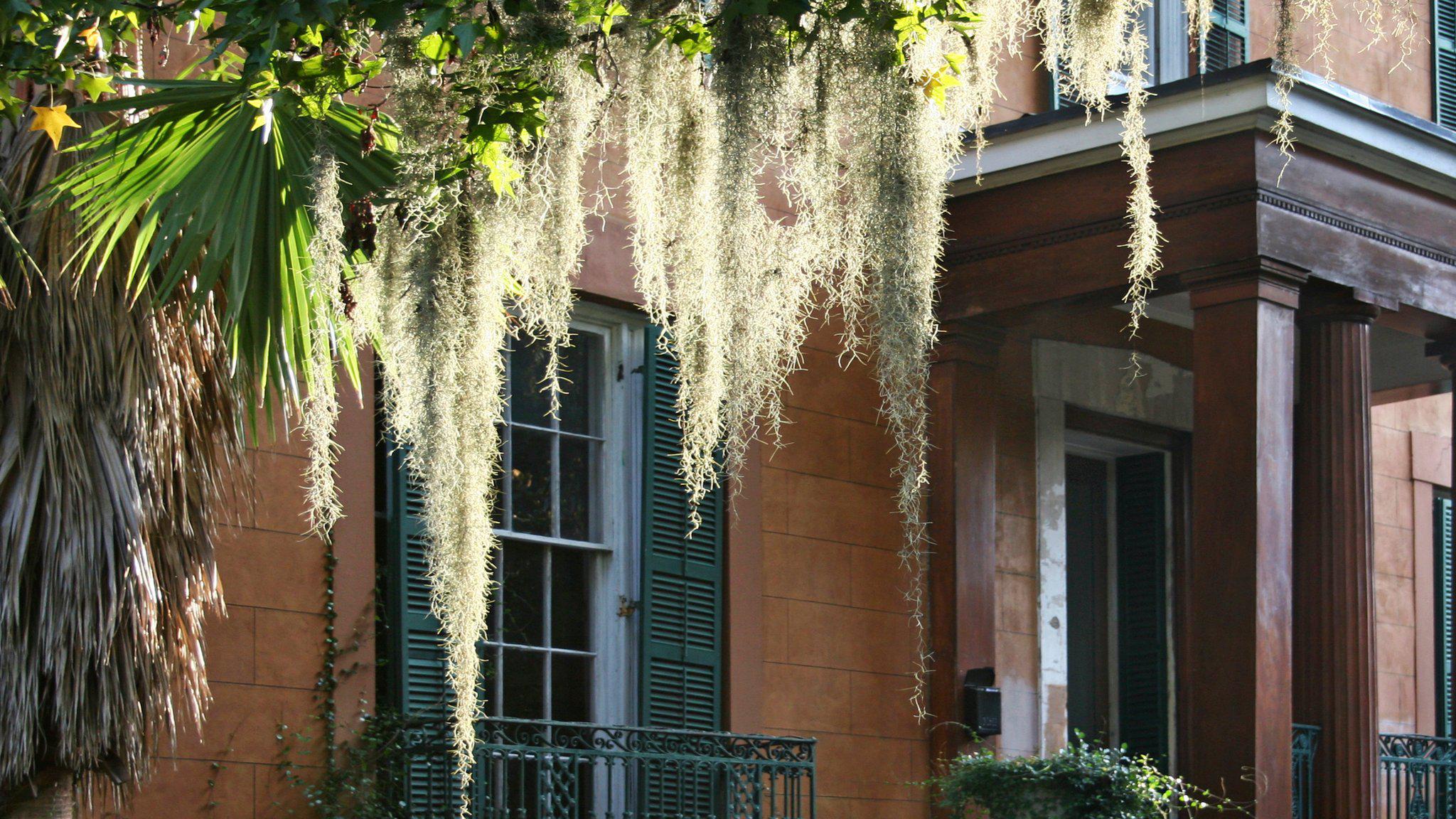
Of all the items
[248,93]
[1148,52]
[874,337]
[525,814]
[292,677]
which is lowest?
[525,814]

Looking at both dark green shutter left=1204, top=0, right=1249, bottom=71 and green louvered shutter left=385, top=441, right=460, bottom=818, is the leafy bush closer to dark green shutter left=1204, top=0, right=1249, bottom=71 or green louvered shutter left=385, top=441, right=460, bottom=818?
green louvered shutter left=385, top=441, right=460, bottom=818

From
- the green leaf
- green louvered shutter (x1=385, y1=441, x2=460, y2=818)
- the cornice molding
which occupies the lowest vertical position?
green louvered shutter (x1=385, y1=441, x2=460, y2=818)

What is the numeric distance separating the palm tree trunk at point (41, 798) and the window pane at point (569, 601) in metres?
3.22

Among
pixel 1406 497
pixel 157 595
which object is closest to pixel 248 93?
pixel 157 595

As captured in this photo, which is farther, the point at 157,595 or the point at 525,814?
the point at 525,814

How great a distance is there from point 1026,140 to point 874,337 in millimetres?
4602

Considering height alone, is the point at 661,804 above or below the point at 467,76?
below

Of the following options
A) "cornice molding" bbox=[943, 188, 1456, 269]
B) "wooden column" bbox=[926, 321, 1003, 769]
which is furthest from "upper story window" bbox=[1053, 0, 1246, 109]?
"wooden column" bbox=[926, 321, 1003, 769]

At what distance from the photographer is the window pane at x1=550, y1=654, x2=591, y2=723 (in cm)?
891

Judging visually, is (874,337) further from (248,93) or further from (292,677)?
(292,677)

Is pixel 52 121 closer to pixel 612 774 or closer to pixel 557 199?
pixel 557 199

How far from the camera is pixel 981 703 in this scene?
943cm

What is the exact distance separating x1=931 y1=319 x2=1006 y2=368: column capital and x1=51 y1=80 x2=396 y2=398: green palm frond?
4.01 meters

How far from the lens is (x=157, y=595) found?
6023 millimetres
